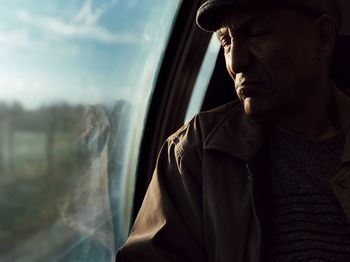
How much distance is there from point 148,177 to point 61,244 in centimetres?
62

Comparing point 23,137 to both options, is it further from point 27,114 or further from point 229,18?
point 229,18

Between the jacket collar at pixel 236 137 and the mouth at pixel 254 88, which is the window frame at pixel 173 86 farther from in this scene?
the mouth at pixel 254 88

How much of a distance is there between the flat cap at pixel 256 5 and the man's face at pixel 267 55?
2 cm

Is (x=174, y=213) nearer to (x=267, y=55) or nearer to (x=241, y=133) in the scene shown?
(x=241, y=133)

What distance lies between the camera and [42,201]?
1.58 meters

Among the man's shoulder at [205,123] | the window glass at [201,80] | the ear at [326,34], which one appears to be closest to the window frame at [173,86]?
the window glass at [201,80]

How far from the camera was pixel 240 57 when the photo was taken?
133 centimetres

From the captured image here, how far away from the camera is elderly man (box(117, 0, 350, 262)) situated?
4.22 ft

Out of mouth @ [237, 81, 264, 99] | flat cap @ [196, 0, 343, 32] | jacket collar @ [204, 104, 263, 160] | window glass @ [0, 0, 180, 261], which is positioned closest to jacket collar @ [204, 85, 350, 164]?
jacket collar @ [204, 104, 263, 160]

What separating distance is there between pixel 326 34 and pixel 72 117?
855 mm

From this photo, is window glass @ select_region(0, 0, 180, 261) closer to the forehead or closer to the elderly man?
the elderly man

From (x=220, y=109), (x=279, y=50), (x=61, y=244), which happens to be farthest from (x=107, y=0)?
(x=61, y=244)

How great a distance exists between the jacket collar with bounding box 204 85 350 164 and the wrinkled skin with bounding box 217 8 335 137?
8cm

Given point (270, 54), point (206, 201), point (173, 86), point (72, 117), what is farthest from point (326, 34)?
point (173, 86)
